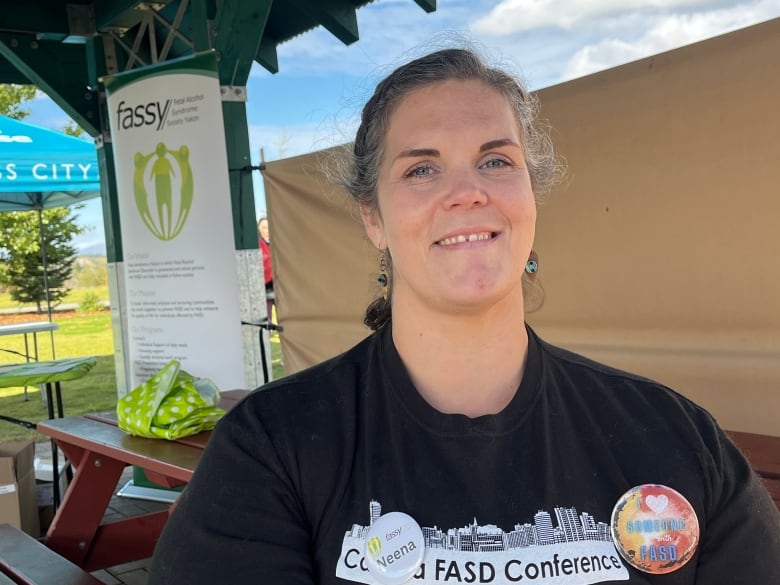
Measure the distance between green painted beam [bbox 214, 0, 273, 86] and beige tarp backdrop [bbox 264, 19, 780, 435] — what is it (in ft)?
5.88

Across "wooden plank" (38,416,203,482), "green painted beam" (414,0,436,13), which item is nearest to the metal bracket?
"green painted beam" (414,0,436,13)

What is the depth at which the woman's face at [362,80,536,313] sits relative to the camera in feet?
4.11

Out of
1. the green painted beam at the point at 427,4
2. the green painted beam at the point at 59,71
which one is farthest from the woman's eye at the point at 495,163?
the green painted beam at the point at 59,71

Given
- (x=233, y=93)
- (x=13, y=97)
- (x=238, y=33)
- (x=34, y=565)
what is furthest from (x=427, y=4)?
(x=13, y=97)

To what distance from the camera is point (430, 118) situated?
136cm

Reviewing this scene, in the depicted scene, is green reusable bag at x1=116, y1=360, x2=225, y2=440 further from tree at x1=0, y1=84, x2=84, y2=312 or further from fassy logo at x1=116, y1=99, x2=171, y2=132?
tree at x1=0, y1=84, x2=84, y2=312

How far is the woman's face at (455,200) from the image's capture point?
4.11 feet

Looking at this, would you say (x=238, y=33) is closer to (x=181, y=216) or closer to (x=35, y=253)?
(x=181, y=216)

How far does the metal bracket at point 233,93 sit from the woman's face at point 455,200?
2.89 metres

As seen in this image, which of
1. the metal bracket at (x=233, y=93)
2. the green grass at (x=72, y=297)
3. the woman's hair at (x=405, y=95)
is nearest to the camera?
the woman's hair at (x=405, y=95)

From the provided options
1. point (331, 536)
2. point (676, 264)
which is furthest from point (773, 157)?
point (331, 536)

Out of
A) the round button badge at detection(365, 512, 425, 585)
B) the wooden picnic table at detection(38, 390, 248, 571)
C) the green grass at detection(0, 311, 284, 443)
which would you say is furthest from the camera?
the green grass at detection(0, 311, 284, 443)

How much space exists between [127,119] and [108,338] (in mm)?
13032

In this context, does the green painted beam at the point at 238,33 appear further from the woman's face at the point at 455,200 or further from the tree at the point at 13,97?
the tree at the point at 13,97
